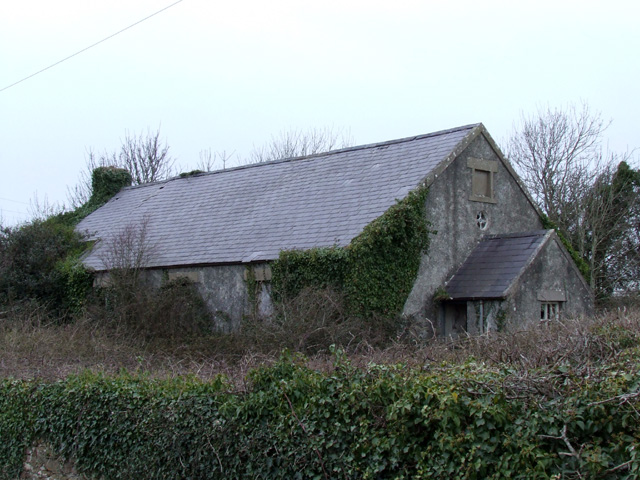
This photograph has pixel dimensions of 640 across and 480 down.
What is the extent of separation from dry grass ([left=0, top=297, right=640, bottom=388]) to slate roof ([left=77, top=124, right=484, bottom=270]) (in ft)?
9.53

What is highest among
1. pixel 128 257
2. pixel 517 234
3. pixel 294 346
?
pixel 517 234

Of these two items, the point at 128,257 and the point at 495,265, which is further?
the point at 128,257

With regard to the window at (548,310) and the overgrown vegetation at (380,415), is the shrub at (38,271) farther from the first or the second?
the window at (548,310)

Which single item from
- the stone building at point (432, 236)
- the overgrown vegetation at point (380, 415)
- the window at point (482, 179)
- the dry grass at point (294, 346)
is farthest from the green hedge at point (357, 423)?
the window at point (482, 179)

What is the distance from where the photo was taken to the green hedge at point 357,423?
539 cm

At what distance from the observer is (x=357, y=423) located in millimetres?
6723

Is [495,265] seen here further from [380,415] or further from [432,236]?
[380,415]

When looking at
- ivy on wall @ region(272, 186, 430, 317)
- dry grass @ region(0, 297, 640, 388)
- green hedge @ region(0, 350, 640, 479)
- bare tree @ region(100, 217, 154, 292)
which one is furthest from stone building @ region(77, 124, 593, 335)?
green hedge @ region(0, 350, 640, 479)

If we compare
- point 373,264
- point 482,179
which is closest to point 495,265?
point 482,179

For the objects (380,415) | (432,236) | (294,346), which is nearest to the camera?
(380,415)

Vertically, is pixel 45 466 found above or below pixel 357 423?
below

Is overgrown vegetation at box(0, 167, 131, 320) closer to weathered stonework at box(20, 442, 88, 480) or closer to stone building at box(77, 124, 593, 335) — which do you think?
stone building at box(77, 124, 593, 335)

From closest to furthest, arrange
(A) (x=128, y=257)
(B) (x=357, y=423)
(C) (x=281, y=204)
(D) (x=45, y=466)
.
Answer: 1. (B) (x=357, y=423)
2. (D) (x=45, y=466)
3. (A) (x=128, y=257)
4. (C) (x=281, y=204)

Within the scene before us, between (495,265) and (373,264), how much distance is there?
3598mm
